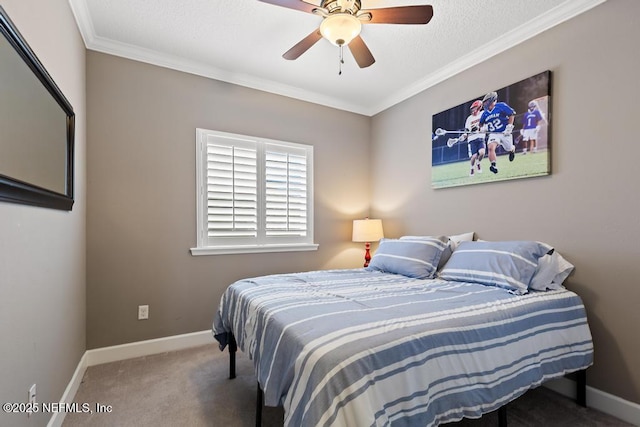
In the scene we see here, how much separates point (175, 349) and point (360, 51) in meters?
2.97

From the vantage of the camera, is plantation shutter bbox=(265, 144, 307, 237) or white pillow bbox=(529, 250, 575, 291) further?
plantation shutter bbox=(265, 144, 307, 237)

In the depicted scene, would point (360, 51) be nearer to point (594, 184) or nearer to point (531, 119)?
point (531, 119)

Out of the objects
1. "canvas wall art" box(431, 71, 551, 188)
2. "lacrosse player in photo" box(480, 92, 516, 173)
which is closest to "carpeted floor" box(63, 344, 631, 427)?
"canvas wall art" box(431, 71, 551, 188)

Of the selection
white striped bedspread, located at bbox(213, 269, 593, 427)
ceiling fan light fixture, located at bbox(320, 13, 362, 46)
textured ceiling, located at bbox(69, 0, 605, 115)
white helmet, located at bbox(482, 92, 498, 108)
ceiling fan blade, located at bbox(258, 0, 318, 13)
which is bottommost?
white striped bedspread, located at bbox(213, 269, 593, 427)

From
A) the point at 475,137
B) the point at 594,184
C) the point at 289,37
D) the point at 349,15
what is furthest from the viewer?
the point at 475,137

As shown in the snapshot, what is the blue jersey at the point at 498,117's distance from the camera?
251cm

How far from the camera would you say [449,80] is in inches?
120

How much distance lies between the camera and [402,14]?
179 cm

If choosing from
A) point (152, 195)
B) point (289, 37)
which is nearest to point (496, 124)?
point (289, 37)

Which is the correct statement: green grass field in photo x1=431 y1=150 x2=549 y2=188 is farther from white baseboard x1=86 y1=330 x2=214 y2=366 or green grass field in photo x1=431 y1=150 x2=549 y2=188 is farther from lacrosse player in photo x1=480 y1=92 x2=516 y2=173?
white baseboard x1=86 y1=330 x2=214 y2=366

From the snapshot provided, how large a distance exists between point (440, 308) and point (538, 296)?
76 cm

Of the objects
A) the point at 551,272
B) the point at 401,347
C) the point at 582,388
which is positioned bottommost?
the point at 582,388

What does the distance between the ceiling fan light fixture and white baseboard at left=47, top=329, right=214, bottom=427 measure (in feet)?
9.11

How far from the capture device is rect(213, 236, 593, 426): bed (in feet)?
3.65
